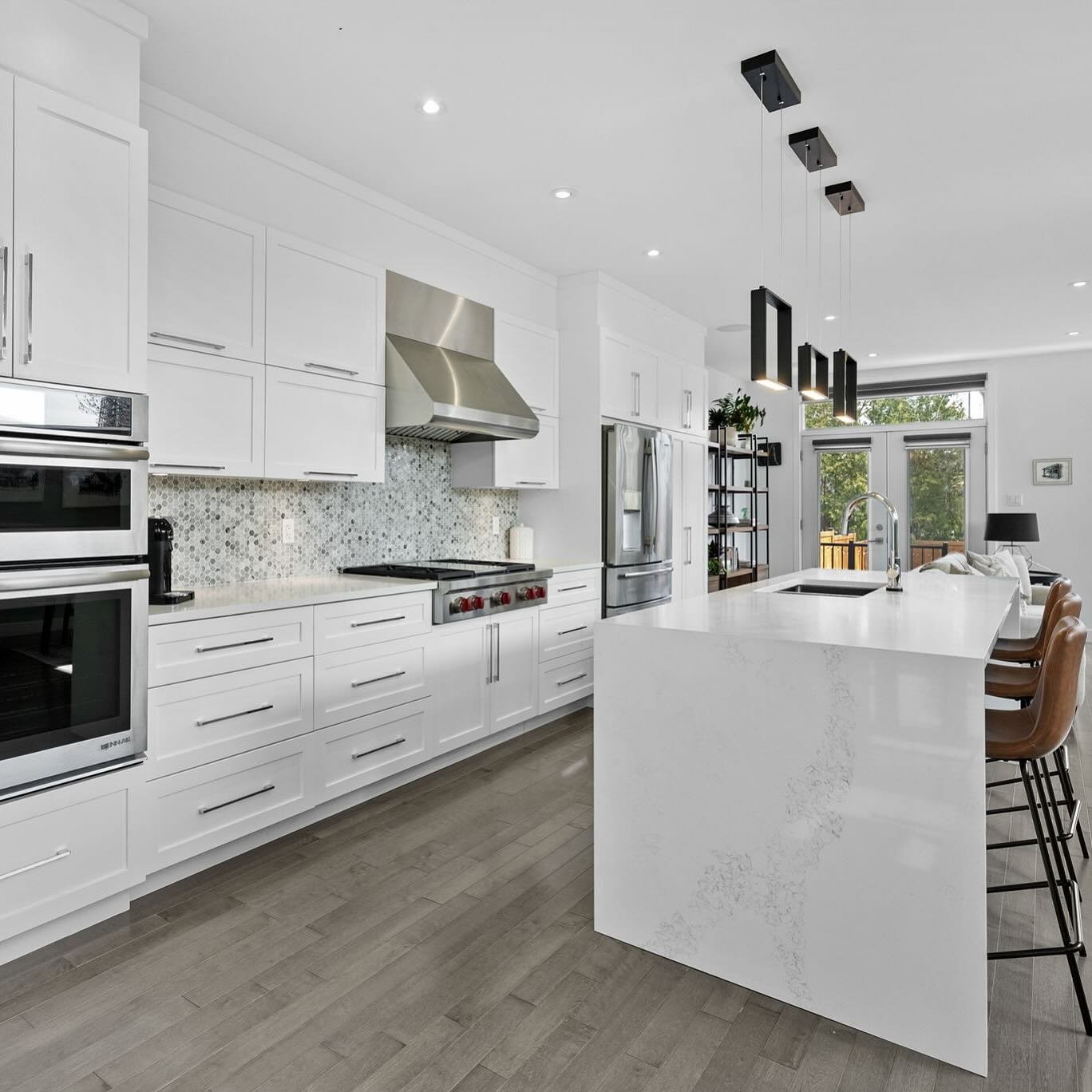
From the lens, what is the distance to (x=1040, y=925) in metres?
2.24

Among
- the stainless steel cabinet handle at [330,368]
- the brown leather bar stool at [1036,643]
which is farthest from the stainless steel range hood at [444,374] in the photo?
the brown leather bar stool at [1036,643]

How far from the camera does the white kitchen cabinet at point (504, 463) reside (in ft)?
14.3

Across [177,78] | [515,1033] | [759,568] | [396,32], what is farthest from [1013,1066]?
[759,568]

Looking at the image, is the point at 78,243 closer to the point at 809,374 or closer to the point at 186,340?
the point at 186,340

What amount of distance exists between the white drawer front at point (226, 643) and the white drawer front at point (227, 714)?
0.03 metres

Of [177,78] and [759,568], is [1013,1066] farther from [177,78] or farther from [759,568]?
[759,568]

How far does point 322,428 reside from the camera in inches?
130

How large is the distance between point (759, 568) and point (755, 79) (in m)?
5.97

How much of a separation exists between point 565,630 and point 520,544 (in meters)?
0.70

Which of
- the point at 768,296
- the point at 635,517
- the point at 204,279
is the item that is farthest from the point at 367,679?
the point at 635,517

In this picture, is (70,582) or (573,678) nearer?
(70,582)

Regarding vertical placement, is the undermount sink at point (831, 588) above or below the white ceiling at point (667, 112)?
below

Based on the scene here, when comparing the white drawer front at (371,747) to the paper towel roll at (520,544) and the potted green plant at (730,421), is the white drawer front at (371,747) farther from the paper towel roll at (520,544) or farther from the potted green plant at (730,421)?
the potted green plant at (730,421)

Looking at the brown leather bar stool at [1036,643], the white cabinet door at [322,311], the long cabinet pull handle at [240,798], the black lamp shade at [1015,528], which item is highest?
the white cabinet door at [322,311]
